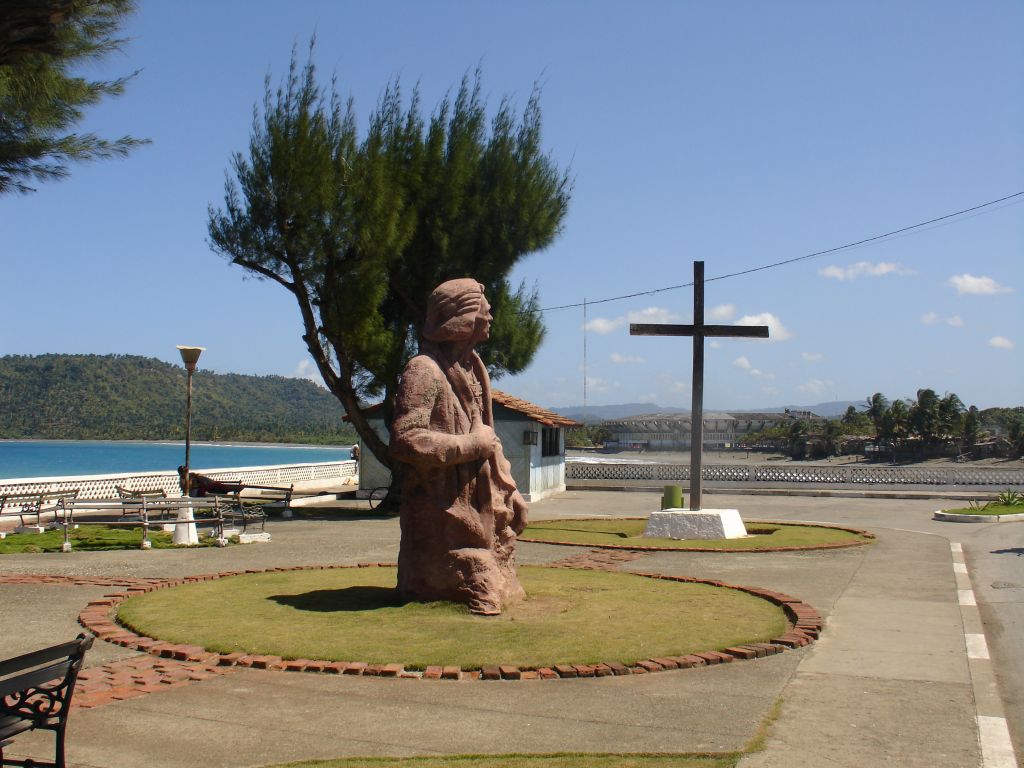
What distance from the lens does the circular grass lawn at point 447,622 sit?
7531mm

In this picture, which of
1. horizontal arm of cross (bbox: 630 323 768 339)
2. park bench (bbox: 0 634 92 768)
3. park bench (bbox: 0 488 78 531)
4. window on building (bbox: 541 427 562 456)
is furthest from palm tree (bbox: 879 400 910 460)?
park bench (bbox: 0 634 92 768)

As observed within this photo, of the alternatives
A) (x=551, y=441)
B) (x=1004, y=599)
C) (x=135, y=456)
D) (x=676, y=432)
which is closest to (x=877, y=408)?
(x=676, y=432)

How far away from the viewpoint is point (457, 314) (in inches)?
372

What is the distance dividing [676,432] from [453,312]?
1512 inches

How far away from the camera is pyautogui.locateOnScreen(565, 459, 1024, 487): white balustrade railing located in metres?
35.0

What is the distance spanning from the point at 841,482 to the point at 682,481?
577 cm

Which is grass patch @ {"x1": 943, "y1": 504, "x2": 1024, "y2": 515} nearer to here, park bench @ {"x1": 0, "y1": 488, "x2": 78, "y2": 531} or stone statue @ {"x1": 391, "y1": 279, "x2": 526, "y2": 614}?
stone statue @ {"x1": 391, "y1": 279, "x2": 526, "y2": 614}

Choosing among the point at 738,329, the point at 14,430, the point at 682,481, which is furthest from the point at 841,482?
the point at 14,430

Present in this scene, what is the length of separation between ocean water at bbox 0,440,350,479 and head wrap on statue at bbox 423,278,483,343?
7009cm

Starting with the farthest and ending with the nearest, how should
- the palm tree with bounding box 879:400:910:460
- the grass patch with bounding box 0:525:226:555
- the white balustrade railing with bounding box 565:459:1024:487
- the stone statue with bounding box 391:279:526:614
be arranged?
the palm tree with bounding box 879:400:910:460 < the white balustrade railing with bounding box 565:459:1024:487 < the grass patch with bounding box 0:525:226:555 < the stone statue with bounding box 391:279:526:614

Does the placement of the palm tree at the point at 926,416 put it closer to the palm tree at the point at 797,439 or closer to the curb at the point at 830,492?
the palm tree at the point at 797,439

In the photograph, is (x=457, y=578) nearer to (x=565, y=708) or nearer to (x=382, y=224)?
(x=565, y=708)

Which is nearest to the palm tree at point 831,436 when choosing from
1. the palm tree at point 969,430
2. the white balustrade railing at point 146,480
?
the palm tree at point 969,430

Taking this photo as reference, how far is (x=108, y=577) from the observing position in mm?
11703
